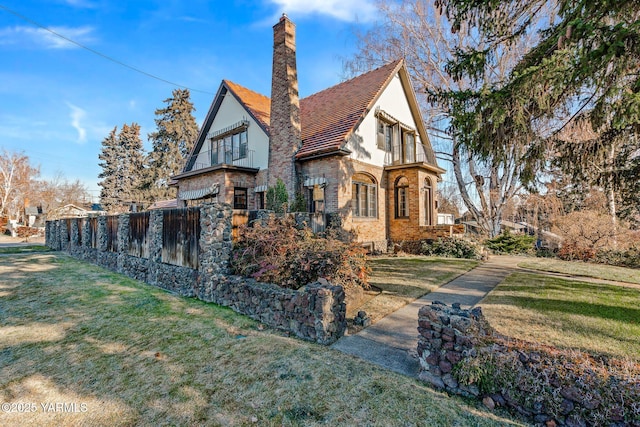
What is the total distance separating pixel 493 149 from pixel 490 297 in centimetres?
339

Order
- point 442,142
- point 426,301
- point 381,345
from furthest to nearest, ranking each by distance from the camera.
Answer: point 442,142
point 426,301
point 381,345

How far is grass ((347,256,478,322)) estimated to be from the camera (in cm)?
608

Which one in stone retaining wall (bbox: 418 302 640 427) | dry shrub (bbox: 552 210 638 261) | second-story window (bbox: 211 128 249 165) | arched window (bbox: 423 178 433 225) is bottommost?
stone retaining wall (bbox: 418 302 640 427)

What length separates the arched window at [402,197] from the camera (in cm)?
1448

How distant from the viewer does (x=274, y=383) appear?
3.41 metres

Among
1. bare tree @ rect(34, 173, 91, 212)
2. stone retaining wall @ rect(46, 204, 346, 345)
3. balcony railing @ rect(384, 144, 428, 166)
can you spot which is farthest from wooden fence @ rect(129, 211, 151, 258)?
bare tree @ rect(34, 173, 91, 212)

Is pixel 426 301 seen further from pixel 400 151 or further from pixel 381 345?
pixel 400 151

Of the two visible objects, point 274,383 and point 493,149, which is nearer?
point 274,383

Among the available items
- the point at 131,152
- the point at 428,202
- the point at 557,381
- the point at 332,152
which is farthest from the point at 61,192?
the point at 557,381

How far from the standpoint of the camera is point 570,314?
5309 mm

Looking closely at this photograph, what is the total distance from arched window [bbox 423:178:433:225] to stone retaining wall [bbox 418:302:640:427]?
12.1 metres

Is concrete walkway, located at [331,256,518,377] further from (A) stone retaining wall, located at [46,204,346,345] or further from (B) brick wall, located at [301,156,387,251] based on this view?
(B) brick wall, located at [301,156,387,251]

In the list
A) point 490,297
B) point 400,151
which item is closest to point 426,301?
point 490,297

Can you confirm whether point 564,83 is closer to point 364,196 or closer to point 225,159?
point 364,196
